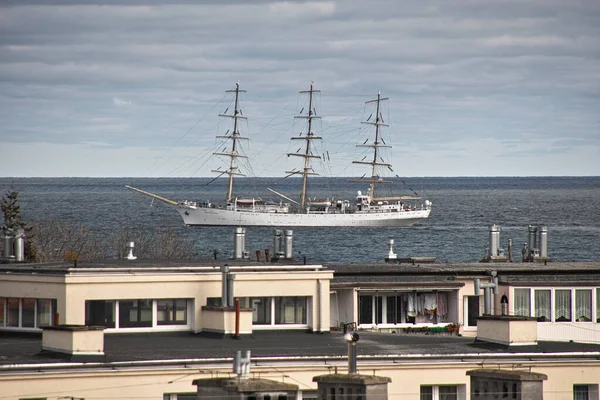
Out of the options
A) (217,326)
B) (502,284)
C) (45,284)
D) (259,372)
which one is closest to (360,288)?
(502,284)

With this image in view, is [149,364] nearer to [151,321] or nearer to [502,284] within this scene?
[151,321]

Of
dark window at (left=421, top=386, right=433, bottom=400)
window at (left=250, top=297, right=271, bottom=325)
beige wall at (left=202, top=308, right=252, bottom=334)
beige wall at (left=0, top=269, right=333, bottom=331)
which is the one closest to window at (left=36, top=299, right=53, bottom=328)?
beige wall at (left=0, top=269, right=333, bottom=331)

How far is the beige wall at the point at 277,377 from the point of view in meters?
22.7

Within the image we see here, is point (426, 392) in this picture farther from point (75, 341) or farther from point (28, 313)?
point (28, 313)

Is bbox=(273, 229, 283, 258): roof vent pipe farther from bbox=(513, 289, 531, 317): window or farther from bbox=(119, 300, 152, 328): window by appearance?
bbox=(119, 300, 152, 328): window

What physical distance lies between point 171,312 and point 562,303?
36.6 feet

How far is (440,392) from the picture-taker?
83.5 ft

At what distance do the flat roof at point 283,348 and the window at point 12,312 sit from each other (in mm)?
364

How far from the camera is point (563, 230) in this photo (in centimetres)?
17700

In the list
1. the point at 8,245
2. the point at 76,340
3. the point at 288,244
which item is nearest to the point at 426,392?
the point at 76,340

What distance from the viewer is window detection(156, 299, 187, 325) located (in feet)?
100

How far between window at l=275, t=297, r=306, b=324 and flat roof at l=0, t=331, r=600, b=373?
1.11 ft

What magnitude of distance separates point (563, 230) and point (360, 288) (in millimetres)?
145915

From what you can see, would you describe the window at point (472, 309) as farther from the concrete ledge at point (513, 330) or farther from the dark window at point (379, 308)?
the concrete ledge at point (513, 330)
